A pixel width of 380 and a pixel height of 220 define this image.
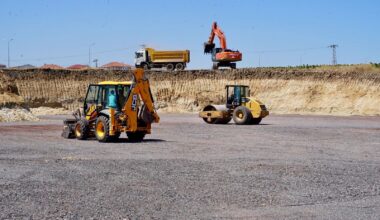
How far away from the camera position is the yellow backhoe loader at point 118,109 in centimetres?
2152

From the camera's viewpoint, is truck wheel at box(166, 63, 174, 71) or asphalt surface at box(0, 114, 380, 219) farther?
truck wheel at box(166, 63, 174, 71)

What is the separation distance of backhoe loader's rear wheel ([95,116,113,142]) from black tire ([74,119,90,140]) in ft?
1.69

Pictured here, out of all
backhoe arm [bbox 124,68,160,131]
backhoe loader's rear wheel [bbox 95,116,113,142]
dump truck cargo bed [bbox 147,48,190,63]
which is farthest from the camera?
dump truck cargo bed [bbox 147,48,190,63]

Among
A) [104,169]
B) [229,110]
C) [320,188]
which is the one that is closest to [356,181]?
[320,188]

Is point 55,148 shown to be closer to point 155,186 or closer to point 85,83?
point 155,186

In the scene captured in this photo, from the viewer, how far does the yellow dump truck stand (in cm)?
5631

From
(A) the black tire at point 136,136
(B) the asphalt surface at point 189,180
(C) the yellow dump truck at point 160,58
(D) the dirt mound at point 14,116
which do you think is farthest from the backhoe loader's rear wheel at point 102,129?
(C) the yellow dump truck at point 160,58

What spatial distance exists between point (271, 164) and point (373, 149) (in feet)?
19.6

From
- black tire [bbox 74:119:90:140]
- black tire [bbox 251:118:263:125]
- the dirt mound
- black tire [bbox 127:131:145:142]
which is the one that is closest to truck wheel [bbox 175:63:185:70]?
the dirt mound

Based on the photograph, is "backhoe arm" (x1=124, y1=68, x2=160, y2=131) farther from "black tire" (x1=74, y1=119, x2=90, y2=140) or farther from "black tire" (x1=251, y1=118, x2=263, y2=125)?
"black tire" (x1=251, y1=118, x2=263, y2=125)

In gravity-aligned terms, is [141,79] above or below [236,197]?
above

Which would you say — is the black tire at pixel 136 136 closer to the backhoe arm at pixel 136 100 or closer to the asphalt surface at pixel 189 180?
the asphalt surface at pixel 189 180

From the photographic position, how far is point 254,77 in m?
57.4

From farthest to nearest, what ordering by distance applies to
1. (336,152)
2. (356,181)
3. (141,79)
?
(141,79), (336,152), (356,181)
